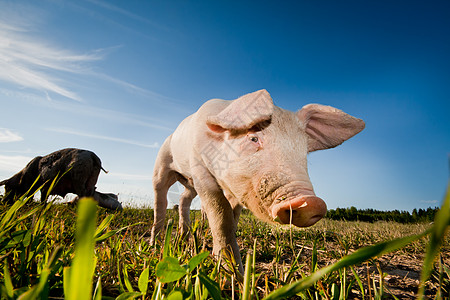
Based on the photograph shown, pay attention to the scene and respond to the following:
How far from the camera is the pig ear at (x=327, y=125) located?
10.1ft

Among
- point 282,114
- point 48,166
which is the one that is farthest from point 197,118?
point 48,166

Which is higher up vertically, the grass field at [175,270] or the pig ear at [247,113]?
the pig ear at [247,113]

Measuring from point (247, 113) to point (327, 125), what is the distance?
52.6 inches

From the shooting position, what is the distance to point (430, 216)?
1109 centimetres

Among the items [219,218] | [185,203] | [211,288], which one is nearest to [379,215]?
[185,203]

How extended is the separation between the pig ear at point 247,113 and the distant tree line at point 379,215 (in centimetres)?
1117

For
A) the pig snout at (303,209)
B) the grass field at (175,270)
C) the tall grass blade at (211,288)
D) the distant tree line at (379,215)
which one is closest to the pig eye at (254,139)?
the pig snout at (303,209)

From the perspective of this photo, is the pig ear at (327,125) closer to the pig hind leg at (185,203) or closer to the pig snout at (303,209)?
the pig snout at (303,209)

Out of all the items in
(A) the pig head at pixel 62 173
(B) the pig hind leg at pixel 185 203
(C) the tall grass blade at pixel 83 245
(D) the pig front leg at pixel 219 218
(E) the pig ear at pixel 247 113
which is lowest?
(C) the tall grass blade at pixel 83 245

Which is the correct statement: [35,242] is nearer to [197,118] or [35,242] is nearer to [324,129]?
[197,118]

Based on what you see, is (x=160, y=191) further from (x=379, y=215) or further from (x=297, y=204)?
(x=379, y=215)

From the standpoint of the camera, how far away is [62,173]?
28.5ft

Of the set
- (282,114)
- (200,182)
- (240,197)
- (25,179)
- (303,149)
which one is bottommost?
(240,197)

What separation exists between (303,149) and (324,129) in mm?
898
